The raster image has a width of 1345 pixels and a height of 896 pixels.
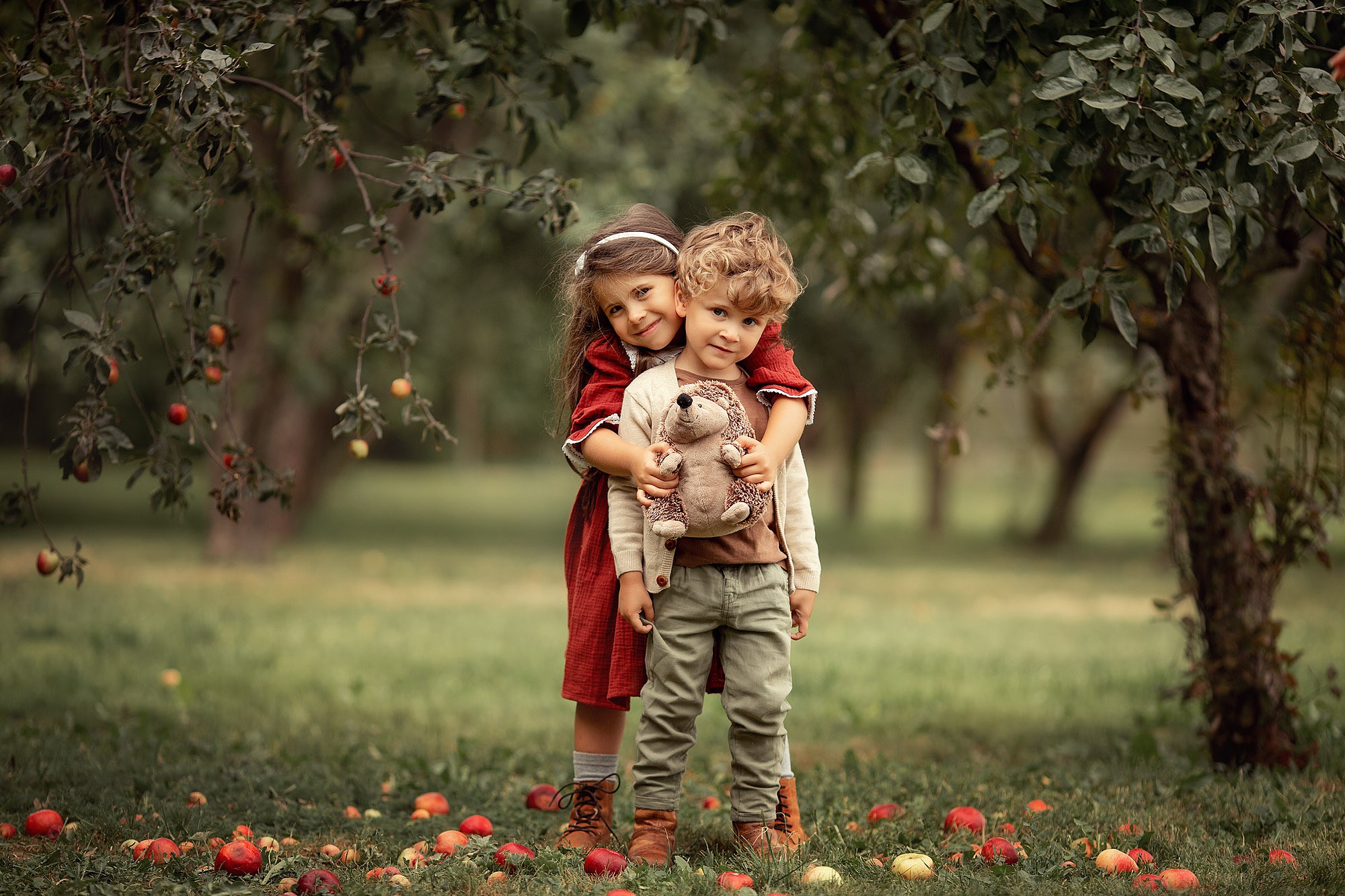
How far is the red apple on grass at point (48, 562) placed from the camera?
2943 mm

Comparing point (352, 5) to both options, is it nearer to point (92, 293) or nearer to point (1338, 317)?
point (92, 293)

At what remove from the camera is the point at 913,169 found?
289 cm

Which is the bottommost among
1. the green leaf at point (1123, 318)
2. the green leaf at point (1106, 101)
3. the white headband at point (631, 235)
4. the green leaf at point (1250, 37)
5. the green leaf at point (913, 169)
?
the green leaf at point (1123, 318)

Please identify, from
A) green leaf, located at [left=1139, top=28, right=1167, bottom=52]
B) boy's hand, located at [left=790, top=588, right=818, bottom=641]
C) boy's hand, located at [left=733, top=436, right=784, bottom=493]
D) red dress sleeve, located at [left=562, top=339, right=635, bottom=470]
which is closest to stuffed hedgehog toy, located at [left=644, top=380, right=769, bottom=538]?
boy's hand, located at [left=733, top=436, right=784, bottom=493]

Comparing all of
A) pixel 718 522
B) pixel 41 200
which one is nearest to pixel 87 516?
pixel 41 200

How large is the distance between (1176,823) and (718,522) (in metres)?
1.69

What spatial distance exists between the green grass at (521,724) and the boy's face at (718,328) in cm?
122

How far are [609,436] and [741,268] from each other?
0.52 meters

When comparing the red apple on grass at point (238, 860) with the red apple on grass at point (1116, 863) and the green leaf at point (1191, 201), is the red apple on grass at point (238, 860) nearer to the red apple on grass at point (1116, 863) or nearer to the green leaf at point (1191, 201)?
the red apple on grass at point (1116, 863)

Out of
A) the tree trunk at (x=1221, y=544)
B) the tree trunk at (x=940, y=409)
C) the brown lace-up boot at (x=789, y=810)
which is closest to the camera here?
Answer: the brown lace-up boot at (x=789, y=810)

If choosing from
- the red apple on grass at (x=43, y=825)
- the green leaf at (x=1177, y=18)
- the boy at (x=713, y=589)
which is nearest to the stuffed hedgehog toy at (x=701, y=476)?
the boy at (x=713, y=589)

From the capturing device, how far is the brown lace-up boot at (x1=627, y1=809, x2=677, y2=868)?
113 inches

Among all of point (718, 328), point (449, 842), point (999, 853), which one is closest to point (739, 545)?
point (718, 328)

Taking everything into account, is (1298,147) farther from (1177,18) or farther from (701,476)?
(701,476)
